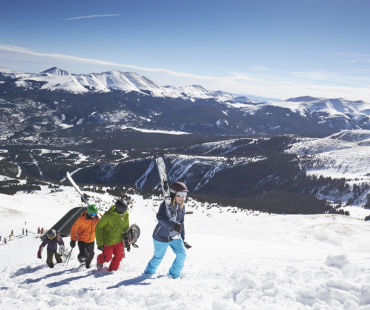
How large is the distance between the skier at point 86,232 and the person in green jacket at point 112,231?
0.86 m

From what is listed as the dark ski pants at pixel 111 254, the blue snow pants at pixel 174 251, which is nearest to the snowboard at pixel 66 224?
the dark ski pants at pixel 111 254

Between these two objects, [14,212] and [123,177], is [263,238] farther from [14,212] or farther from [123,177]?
[123,177]

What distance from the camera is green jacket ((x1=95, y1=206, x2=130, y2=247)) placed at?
900 cm

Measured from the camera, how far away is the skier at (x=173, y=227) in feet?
26.7

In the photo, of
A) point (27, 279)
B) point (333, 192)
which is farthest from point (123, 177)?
point (27, 279)

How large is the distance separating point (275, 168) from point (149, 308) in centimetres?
14337

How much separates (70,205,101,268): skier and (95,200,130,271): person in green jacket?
86 cm

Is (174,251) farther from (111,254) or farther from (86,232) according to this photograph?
(86,232)

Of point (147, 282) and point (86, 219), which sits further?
point (86, 219)

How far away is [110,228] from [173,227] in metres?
2.32

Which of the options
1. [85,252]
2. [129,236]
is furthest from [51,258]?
[129,236]

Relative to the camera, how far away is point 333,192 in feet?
331

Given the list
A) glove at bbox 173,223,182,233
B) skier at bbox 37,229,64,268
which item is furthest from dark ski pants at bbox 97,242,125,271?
skier at bbox 37,229,64,268

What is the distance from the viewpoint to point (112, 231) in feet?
30.0
